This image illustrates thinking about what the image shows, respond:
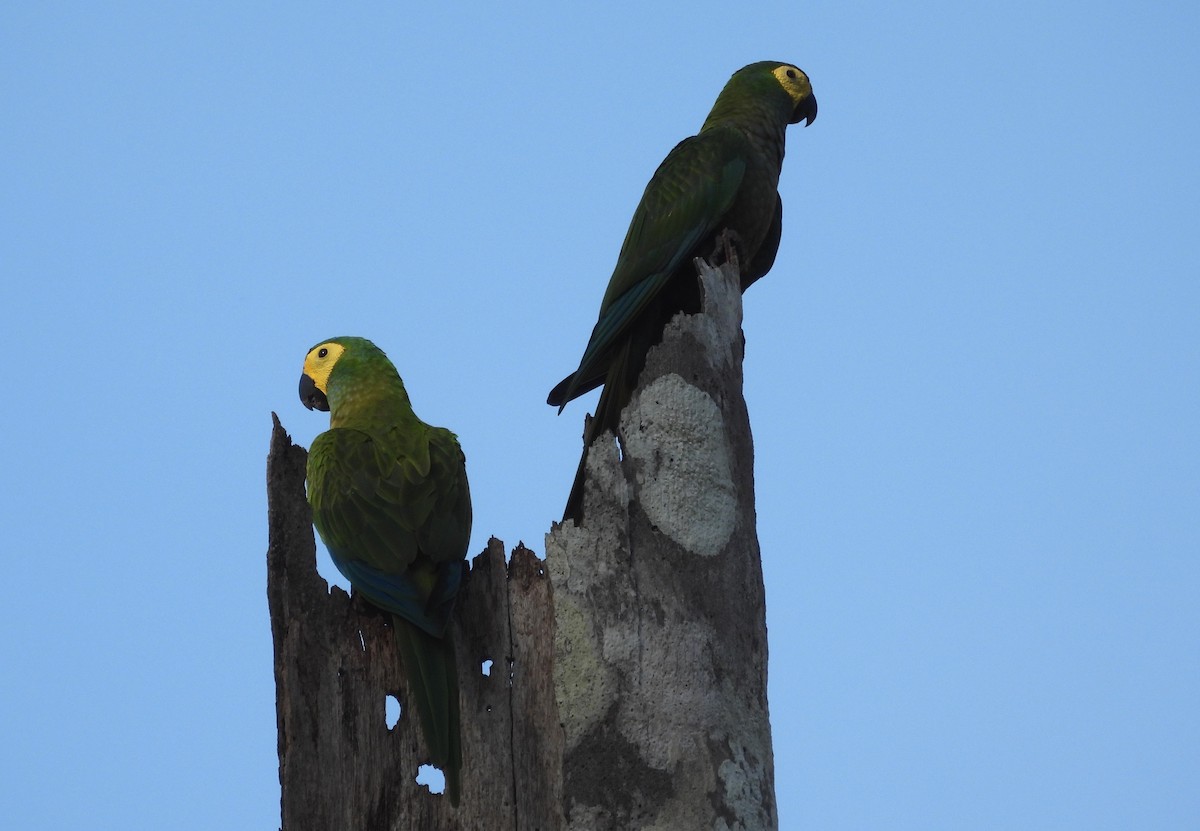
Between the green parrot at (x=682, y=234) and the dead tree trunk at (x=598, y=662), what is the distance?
18.6 inches

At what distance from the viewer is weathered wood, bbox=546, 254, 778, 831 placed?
278 cm

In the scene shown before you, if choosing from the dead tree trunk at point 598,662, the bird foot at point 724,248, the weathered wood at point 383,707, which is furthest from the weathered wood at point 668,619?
the bird foot at point 724,248

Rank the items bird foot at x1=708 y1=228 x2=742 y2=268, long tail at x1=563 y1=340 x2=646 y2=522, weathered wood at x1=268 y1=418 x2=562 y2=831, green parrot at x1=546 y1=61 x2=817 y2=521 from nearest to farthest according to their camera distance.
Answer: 1. weathered wood at x1=268 y1=418 x2=562 y2=831
2. long tail at x1=563 y1=340 x2=646 y2=522
3. green parrot at x1=546 y1=61 x2=817 y2=521
4. bird foot at x1=708 y1=228 x2=742 y2=268

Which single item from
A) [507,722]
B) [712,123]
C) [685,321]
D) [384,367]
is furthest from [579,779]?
[712,123]

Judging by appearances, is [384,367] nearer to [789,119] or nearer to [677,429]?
[677,429]

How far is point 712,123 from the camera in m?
4.77

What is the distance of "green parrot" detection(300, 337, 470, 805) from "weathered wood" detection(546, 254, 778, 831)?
0.30 meters

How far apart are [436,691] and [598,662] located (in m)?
0.40

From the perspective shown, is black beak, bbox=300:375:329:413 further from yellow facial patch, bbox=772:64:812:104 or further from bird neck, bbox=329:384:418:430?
yellow facial patch, bbox=772:64:812:104

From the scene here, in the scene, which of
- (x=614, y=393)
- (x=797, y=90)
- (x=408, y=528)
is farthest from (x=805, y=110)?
(x=408, y=528)

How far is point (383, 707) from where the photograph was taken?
305cm

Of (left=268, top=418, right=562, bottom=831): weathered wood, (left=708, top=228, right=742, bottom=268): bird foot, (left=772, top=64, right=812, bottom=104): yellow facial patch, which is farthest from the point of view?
(left=772, top=64, right=812, bottom=104): yellow facial patch

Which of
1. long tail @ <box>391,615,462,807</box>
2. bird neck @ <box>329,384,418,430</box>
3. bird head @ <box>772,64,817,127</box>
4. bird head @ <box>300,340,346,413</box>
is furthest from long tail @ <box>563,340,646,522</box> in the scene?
bird head @ <box>772,64,817,127</box>

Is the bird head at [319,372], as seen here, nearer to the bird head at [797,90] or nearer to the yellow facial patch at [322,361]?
the yellow facial patch at [322,361]
